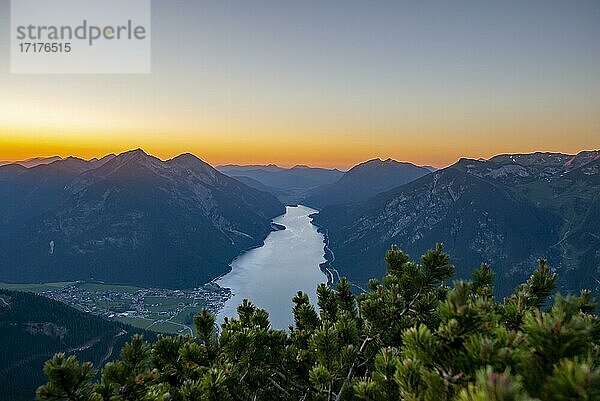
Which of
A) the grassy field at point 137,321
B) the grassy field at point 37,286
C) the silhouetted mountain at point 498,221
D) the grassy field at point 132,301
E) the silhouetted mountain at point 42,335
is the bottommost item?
the grassy field at point 37,286

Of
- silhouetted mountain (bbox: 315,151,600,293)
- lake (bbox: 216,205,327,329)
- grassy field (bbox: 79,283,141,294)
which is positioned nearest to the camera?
lake (bbox: 216,205,327,329)

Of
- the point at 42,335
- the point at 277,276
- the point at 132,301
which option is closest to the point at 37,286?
the point at 132,301

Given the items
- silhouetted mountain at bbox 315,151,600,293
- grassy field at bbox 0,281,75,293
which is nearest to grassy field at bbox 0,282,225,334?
grassy field at bbox 0,281,75,293

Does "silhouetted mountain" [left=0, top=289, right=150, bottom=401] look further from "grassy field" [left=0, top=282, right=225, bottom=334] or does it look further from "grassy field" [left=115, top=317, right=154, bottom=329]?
"grassy field" [left=0, top=282, right=225, bottom=334]

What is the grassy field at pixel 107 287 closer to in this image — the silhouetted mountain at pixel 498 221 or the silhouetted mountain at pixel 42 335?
the silhouetted mountain at pixel 42 335

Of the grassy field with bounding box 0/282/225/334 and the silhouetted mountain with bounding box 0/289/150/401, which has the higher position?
the silhouetted mountain with bounding box 0/289/150/401

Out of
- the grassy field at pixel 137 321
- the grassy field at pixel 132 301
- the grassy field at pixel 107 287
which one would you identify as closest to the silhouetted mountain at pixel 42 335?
the grassy field at pixel 137 321
